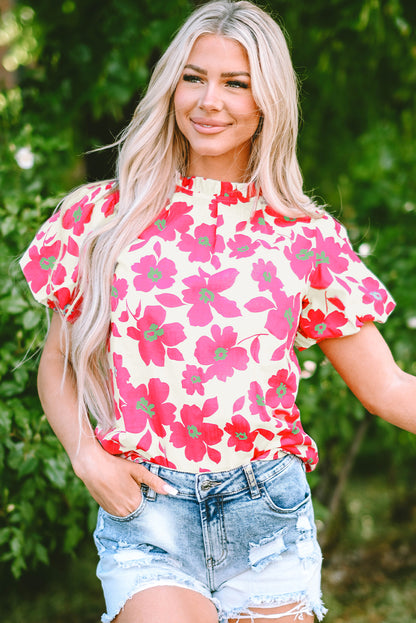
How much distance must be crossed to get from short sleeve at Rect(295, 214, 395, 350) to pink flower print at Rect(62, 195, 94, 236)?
1.72 feet

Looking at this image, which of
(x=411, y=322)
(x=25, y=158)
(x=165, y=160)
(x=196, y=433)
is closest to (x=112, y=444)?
(x=196, y=433)

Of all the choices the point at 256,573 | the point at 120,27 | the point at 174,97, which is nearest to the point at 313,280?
the point at 174,97

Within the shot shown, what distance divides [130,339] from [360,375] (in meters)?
0.57

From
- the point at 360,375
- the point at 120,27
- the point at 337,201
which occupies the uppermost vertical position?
the point at 120,27

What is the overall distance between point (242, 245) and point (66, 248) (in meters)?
0.42

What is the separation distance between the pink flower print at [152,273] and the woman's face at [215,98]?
0.30 m

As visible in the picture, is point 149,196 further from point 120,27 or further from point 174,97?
point 120,27

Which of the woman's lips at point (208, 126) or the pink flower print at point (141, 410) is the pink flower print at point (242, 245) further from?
the pink flower print at point (141, 410)

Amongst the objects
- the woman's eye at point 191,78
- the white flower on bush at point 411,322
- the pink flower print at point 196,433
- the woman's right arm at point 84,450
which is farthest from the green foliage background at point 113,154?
the pink flower print at point 196,433

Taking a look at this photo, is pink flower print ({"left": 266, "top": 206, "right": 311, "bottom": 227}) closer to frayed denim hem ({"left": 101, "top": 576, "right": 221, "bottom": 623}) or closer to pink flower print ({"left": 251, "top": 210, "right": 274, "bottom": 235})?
pink flower print ({"left": 251, "top": 210, "right": 274, "bottom": 235})

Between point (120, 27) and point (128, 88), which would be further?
point (128, 88)

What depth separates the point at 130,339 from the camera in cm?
156

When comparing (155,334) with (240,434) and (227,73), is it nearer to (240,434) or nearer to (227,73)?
(240,434)

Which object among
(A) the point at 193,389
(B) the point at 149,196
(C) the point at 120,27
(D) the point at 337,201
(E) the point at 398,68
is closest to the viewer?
(A) the point at 193,389
